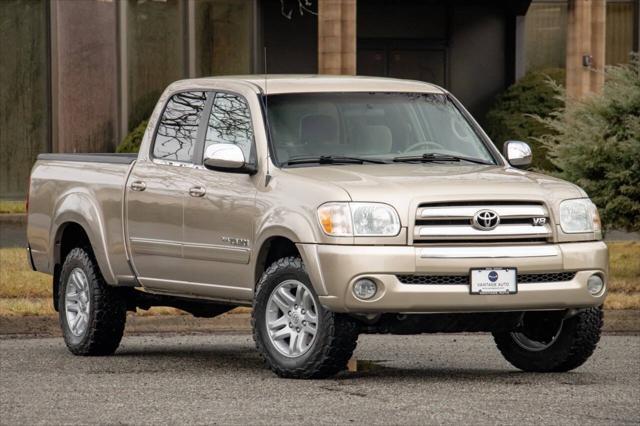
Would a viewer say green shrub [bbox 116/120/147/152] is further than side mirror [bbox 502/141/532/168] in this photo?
Yes

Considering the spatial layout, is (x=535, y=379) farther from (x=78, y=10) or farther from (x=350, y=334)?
(x=78, y=10)

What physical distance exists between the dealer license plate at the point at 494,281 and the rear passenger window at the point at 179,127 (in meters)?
2.60

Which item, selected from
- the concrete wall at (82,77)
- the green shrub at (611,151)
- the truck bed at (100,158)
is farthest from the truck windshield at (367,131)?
the concrete wall at (82,77)

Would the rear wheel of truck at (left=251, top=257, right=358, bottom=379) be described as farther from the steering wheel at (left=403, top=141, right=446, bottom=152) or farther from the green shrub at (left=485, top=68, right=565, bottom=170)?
the green shrub at (left=485, top=68, right=565, bottom=170)

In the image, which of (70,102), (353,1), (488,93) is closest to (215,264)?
(353,1)

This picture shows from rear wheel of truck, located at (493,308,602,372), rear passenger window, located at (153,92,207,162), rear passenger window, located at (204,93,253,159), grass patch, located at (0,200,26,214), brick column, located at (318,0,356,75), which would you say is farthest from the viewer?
grass patch, located at (0,200,26,214)

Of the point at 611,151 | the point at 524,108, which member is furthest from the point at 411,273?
the point at 524,108

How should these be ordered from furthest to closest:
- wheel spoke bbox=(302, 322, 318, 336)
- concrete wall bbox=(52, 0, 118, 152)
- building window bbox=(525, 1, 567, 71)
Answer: building window bbox=(525, 1, 567, 71) → concrete wall bbox=(52, 0, 118, 152) → wheel spoke bbox=(302, 322, 318, 336)

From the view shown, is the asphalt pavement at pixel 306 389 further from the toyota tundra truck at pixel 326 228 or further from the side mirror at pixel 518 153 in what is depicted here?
the side mirror at pixel 518 153

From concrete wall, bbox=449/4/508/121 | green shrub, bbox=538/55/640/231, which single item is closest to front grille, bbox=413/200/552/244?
green shrub, bbox=538/55/640/231

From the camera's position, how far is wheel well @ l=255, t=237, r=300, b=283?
34.1ft

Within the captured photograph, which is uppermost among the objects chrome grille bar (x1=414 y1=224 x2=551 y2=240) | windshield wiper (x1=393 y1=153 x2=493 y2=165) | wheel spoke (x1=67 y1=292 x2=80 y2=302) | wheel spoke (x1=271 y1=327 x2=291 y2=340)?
windshield wiper (x1=393 y1=153 x2=493 y2=165)

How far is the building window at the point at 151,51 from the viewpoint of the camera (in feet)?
90.1

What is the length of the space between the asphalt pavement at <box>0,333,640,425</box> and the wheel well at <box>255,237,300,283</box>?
714 mm
